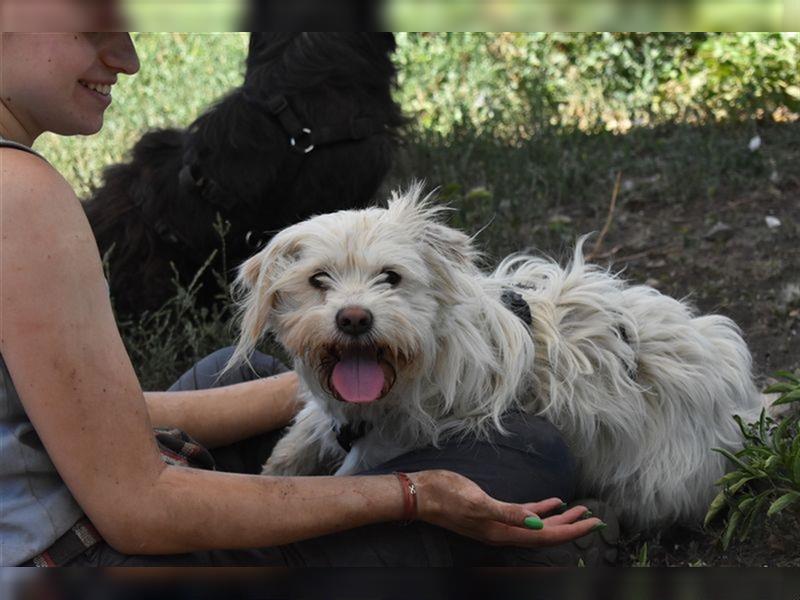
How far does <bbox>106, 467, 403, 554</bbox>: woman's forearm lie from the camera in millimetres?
2355

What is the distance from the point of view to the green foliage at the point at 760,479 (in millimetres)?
2959

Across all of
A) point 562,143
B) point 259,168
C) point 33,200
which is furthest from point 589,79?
point 33,200

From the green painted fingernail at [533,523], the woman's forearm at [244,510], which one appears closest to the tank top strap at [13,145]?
the woman's forearm at [244,510]

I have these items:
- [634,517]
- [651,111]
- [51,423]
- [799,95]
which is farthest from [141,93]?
[51,423]

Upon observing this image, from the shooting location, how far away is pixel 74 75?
2285 millimetres

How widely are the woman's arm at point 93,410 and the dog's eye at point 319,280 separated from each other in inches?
18.8

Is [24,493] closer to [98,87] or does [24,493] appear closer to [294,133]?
[98,87]

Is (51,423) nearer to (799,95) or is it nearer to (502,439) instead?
(502,439)

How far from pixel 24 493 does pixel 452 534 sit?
3.25 feet

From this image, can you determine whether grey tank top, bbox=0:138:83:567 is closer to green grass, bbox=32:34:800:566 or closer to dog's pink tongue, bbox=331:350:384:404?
dog's pink tongue, bbox=331:350:384:404

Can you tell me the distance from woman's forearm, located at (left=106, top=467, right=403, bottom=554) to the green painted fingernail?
0.28 meters

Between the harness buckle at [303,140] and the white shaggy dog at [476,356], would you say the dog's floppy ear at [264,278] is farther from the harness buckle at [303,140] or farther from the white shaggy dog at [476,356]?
the harness buckle at [303,140]

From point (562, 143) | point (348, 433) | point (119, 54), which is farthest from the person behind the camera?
point (562, 143)

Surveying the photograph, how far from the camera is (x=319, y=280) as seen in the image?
2.81 m
